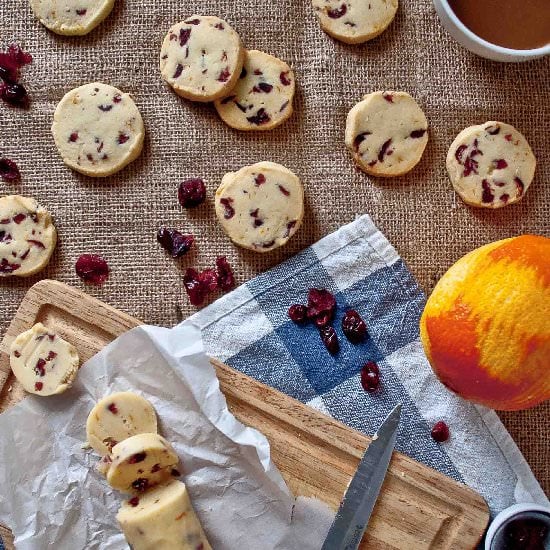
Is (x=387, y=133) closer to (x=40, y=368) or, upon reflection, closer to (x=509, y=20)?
(x=509, y=20)

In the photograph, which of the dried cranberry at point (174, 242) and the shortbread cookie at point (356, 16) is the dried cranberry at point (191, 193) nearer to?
the dried cranberry at point (174, 242)

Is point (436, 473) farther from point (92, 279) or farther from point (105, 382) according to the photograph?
point (92, 279)

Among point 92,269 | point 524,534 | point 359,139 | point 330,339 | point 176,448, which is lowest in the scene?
point 524,534

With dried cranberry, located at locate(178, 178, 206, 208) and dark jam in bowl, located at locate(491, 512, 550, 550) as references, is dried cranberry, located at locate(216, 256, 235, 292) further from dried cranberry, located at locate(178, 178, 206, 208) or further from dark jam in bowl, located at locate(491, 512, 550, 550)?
dark jam in bowl, located at locate(491, 512, 550, 550)

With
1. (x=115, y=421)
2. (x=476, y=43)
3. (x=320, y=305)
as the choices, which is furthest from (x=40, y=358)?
(x=476, y=43)

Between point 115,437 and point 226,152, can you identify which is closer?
point 115,437

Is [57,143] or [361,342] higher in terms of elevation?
[57,143]

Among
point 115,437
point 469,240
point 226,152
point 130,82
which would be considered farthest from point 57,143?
point 469,240

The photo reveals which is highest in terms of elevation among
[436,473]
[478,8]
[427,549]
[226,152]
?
[478,8]
